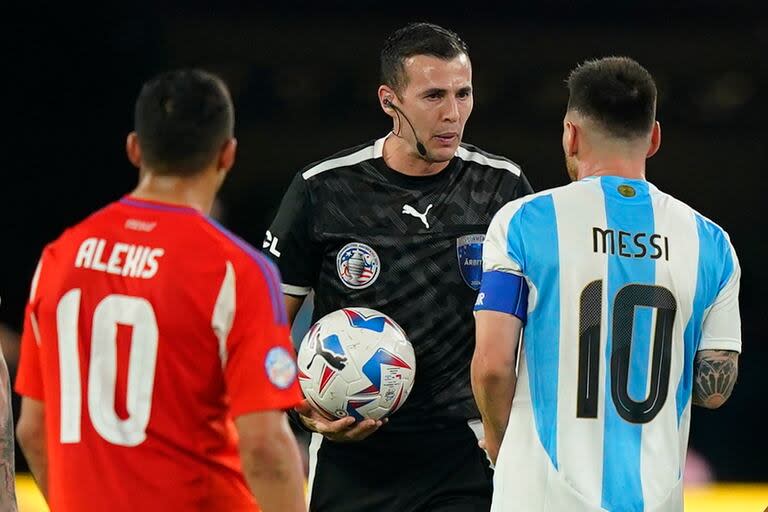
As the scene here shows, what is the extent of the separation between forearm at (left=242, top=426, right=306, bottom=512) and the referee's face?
189cm

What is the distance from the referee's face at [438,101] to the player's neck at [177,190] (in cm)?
167

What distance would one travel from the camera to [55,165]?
1370 cm

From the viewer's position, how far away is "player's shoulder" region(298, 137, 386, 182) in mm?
5055

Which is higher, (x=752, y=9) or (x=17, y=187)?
(x=752, y=9)

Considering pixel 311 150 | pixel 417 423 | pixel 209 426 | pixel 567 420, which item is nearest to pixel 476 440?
pixel 417 423

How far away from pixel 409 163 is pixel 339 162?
0.85ft

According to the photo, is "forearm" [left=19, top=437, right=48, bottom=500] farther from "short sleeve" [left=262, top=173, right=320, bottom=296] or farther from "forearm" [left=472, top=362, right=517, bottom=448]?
"short sleeve" [left=262, top=173, right=320, bottom=296]

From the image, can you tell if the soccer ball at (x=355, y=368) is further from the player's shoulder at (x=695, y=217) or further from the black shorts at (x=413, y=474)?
the player's shoulder at (x=695, y=217)

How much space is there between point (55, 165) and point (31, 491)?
657 cm

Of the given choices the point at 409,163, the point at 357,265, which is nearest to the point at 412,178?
the point at 409,163

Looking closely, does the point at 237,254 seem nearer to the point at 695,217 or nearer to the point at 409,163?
the point at 695,217

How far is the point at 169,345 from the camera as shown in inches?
129

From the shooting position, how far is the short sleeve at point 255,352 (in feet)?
10.7

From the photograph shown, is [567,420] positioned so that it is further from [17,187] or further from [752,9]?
[752,9]
